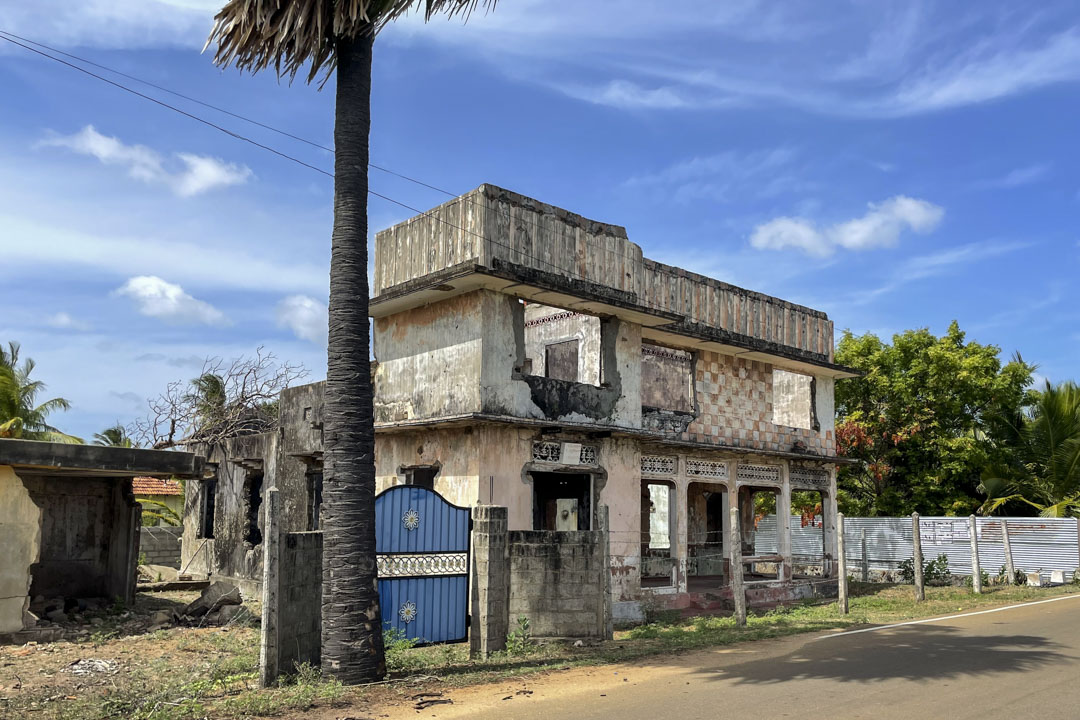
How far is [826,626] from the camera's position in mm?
14914

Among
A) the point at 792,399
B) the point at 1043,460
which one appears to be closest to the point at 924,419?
the point at 1043,460

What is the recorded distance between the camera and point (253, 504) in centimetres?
2219

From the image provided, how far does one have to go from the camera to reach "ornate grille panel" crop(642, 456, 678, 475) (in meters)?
18.1

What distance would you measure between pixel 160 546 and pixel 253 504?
6462mm

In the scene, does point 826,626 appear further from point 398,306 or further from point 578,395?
point 398,306

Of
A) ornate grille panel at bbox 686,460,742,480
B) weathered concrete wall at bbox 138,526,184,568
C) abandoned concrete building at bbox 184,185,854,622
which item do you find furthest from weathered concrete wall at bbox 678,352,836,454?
weathered concrete wall at bbox 138,526,184,568

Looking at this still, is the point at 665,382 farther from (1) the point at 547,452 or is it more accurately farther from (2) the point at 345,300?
(2) the point at 345,300

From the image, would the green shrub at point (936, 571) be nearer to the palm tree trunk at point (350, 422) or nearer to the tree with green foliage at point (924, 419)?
the tree with green foliage at point (924, 419)

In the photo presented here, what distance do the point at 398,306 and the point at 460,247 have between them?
2215mm

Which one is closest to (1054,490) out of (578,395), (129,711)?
(578,395)

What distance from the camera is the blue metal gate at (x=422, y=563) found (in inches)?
416

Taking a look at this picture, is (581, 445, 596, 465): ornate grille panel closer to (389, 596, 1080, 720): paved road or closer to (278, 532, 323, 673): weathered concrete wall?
(389, 596, 1080, 720): paved road

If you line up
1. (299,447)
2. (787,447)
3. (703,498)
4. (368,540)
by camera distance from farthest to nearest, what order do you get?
(703,498) → (787,447) → (299,447) → (368,540)

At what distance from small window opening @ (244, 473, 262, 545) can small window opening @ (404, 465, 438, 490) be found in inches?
276
